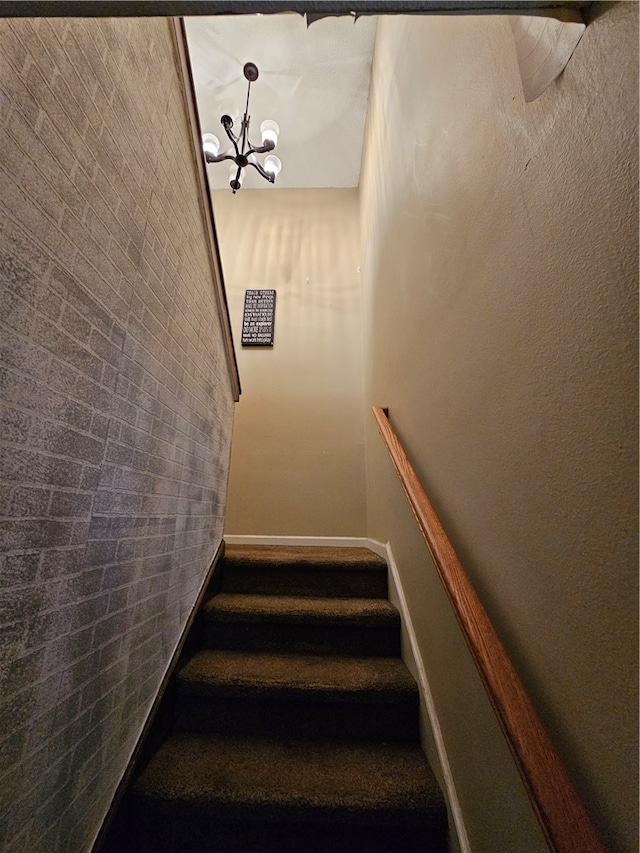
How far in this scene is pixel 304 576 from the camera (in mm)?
1904

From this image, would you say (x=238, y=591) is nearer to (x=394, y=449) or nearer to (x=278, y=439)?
(x=394, y=449)

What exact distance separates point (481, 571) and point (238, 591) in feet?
4.58

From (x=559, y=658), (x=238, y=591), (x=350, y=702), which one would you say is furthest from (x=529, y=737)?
(x=238, y=591)

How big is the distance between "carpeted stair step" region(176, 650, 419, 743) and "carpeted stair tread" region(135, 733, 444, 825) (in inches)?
1.8

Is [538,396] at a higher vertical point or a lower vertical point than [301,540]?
higher

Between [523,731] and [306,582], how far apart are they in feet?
4.53

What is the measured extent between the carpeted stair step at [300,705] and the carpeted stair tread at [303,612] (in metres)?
0.25

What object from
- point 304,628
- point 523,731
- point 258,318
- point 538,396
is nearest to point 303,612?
point 304,628

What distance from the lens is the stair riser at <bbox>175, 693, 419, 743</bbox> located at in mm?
1289

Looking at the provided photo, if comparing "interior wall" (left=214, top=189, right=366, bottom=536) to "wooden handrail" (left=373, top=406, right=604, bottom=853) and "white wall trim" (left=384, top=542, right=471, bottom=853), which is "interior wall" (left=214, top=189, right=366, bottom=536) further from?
"wooden handrail" (left=373, top=406, right=604, bottom=853)

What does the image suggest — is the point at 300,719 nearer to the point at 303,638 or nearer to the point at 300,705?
the point at 300,705

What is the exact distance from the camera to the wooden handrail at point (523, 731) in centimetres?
51

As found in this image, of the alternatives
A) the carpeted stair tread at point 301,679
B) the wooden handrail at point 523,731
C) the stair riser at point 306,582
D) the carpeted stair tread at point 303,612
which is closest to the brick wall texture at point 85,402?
the carpeted stair tread at point 301,679

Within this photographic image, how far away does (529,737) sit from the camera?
60cm
